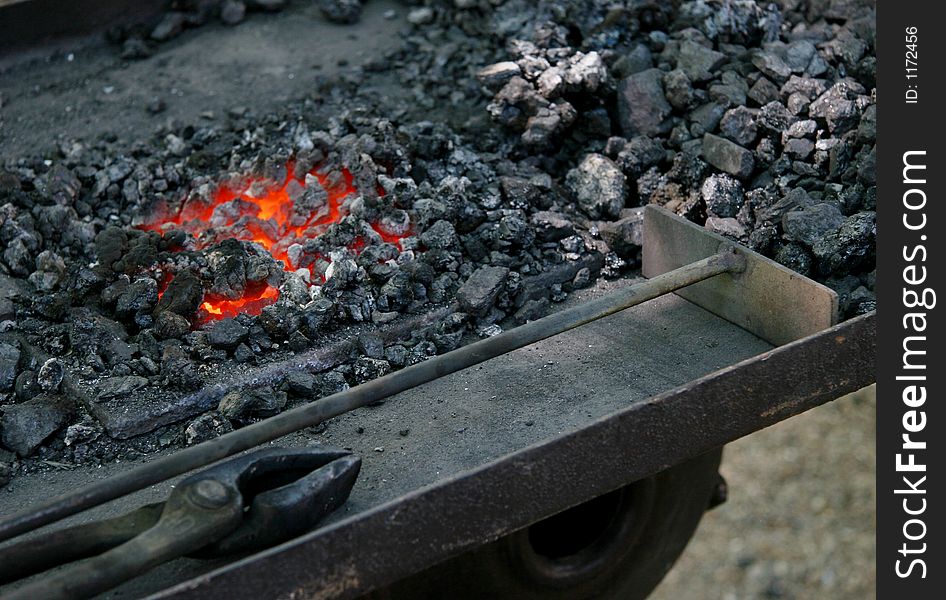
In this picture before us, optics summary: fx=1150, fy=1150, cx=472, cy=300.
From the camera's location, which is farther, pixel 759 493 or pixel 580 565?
pixel 759 493

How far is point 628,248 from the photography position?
2.80 meters

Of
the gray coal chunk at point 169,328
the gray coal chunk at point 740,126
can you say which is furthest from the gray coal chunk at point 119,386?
the gray coal chunk at point 740,126

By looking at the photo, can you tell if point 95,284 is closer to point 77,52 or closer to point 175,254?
point 175,254

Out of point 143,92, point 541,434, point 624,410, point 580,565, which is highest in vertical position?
point 143,92

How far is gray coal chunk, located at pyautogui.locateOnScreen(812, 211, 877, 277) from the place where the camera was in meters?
2.51

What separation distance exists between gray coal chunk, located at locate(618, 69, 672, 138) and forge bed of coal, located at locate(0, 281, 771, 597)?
0.62 meters

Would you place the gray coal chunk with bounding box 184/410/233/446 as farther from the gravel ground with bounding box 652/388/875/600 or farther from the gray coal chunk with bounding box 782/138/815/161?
the gravel ground with bounding box 652/388/875/600

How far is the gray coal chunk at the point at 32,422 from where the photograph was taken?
2.25 meters

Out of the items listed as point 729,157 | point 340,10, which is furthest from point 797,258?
point 340,10

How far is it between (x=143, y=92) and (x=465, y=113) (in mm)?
1016

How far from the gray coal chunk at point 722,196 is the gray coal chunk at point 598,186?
0.22 metres

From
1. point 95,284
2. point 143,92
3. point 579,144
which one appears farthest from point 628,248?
point 143,92

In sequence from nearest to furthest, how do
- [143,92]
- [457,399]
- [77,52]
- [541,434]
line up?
[541,434] → [457,399] → [143,92] → [77,52]

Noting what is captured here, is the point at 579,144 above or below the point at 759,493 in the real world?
above
